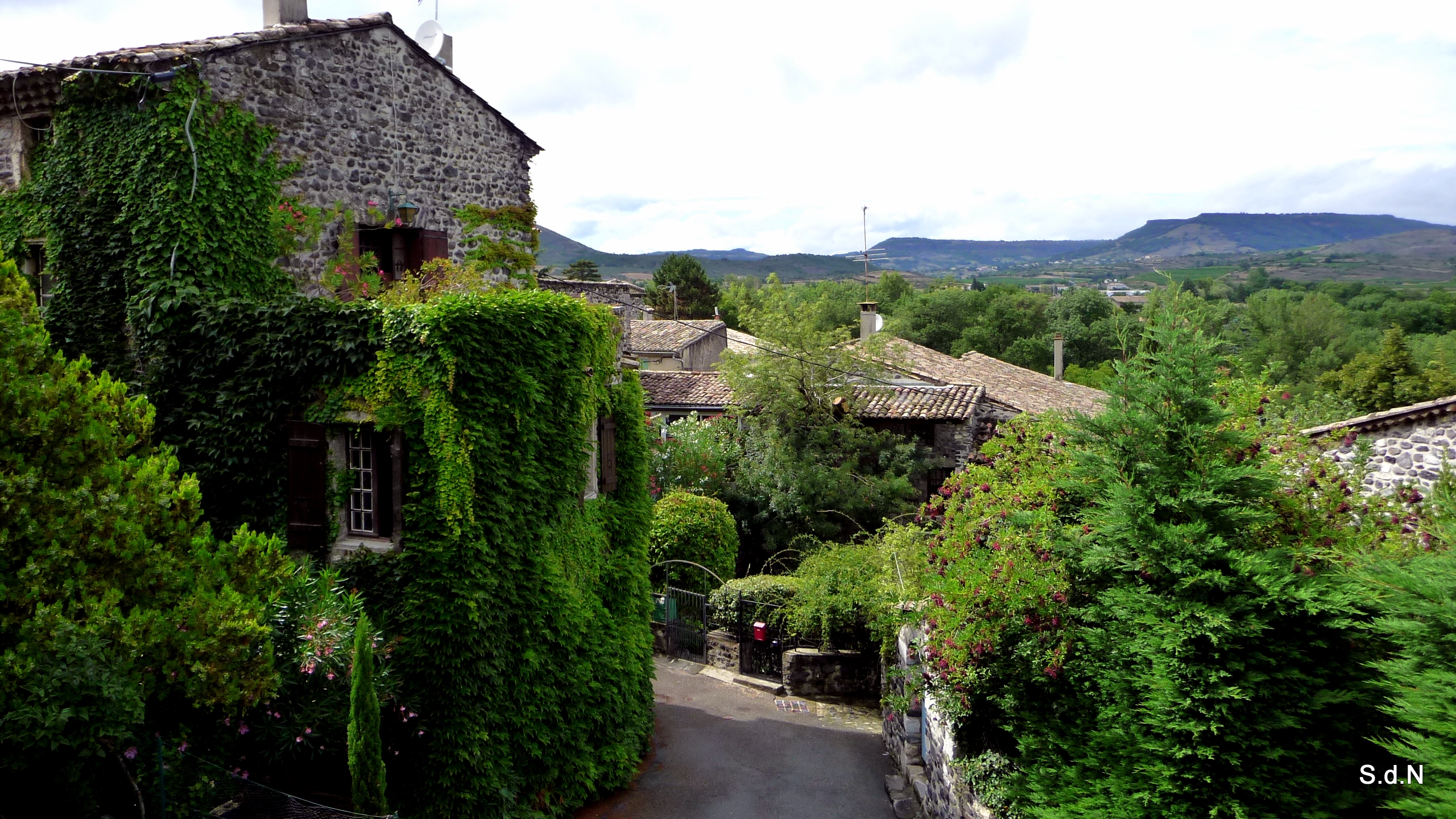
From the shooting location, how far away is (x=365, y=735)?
827 centimetres

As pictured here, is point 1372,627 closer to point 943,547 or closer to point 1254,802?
point 1254,802

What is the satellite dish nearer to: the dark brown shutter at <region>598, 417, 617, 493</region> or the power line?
the dark brown shutter at <region>598, 417, 617, 493</region>

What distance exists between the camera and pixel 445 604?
10039mm

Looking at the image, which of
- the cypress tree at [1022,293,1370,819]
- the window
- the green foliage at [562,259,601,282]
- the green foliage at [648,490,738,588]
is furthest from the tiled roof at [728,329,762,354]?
the cypress tree at [1022,293,1370,819]

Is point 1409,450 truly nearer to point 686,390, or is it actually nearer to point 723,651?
point 723,651

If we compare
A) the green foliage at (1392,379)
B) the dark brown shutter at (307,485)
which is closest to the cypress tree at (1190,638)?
the dark brown shutter at (307,485)

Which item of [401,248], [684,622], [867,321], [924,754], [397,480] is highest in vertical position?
[401,248]

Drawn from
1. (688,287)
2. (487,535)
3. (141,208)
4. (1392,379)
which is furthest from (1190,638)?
(688,287)

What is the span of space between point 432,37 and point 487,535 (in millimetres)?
9545

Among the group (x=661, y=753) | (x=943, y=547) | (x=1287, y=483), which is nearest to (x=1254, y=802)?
(x=1287, y=483)

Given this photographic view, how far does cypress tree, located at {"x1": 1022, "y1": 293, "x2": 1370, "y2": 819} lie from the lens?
7.32 meters

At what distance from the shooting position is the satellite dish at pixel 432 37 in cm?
1526

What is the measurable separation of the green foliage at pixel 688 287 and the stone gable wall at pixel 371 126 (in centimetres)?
5875

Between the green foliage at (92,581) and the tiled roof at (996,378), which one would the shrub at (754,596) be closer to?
the tiled roof at (996,378)
